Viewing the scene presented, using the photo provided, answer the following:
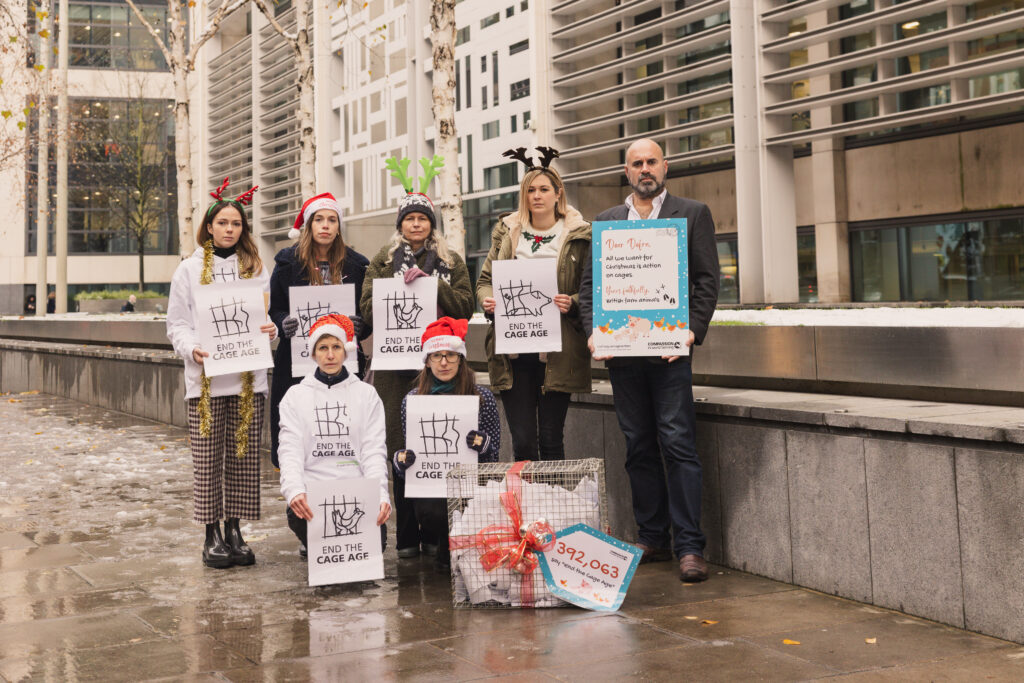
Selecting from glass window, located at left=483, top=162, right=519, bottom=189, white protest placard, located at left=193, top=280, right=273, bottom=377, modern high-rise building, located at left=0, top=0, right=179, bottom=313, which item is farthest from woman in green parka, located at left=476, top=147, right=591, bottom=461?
modern high-rise building, located at left=0, top=0, right=179, bottom=313

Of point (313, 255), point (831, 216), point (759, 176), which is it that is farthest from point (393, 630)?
point (831, 216)

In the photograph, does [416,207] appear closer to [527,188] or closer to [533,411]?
[527,188]

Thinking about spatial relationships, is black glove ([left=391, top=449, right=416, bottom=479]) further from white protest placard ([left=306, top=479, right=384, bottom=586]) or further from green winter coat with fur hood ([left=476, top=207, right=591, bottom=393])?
green winter coat with fur hood ([left=476, top=207, right=591, bottom=393])

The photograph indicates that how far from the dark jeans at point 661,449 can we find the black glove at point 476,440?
0.78 metres

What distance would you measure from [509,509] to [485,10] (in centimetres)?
2972

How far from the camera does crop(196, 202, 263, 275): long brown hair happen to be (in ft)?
22.1

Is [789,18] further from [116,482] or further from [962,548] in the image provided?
[962,548]

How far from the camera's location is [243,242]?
22.4ft

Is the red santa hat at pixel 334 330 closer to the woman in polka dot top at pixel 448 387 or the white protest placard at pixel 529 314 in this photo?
the woman in polka dot top at pixel 448 387

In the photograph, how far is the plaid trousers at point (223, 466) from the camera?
671 centimetres

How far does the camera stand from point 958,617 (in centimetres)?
496

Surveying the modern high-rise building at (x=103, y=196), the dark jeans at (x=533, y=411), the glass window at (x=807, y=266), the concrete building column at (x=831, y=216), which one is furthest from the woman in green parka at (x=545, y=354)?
the modern high-rise building at (x=103, y=196)

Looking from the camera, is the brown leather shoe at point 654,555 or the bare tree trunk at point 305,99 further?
the bare tree trunk at point 305,99

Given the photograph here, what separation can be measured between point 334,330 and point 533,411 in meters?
1.28
